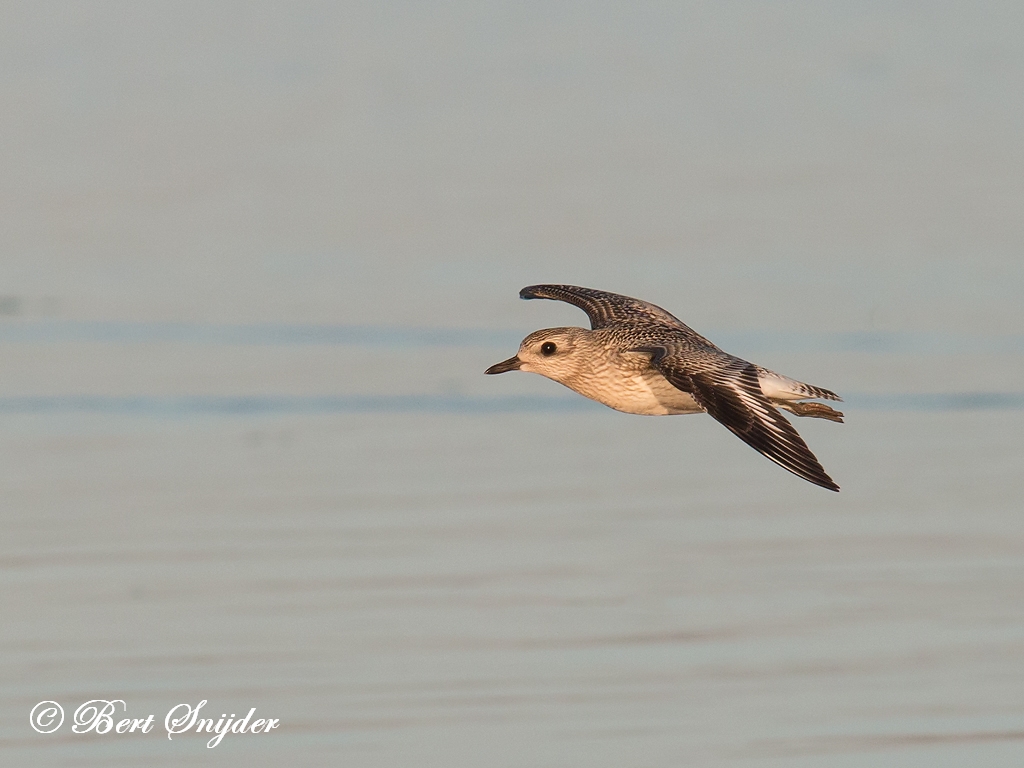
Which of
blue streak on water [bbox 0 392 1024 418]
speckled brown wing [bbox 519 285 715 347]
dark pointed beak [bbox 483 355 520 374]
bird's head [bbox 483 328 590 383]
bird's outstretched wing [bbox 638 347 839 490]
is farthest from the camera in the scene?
blue streak on water [bbox 0 392 1024 418]

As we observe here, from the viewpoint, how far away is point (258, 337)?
30.2 meters

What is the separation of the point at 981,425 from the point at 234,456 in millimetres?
8246

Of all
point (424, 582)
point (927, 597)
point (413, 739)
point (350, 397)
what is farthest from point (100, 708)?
point (350, 397)

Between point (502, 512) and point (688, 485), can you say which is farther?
point (688, 485)

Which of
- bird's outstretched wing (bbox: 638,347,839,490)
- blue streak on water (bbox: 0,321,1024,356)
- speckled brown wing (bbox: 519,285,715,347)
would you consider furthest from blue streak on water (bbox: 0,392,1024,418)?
bird's outstretched wing (bbox: 638,347,839,490)

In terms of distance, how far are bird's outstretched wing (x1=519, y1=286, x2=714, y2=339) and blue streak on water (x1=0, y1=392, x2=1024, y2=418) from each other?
8757 millimetres

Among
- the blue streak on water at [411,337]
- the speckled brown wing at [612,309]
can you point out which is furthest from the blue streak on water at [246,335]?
the speckled brown wing at [612,309]

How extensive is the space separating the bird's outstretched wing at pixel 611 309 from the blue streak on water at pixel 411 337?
10573 millimetres

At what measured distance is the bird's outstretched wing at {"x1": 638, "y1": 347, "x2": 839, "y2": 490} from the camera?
13844mm

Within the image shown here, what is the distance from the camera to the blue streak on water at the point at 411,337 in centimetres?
2911

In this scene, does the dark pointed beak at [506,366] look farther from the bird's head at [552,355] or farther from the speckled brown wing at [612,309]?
the speckled brown wing at [612,309]

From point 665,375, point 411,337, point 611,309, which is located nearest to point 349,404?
point 411,337

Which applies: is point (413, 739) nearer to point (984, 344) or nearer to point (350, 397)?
point (350, 397)

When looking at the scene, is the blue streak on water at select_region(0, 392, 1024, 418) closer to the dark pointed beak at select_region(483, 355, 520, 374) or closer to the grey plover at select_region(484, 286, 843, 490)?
the grey plover at select_region(484, 286, 843, 490)
